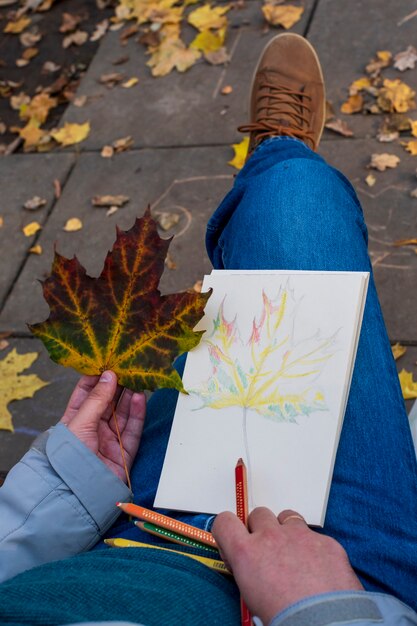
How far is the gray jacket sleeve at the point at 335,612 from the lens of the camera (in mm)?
853

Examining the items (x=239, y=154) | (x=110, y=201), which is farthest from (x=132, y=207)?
(x=239, y=154)

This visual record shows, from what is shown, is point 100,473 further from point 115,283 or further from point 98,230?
point 98,230

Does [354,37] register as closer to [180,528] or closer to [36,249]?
[36,249]

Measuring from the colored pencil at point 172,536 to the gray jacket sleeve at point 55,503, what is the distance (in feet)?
0.40

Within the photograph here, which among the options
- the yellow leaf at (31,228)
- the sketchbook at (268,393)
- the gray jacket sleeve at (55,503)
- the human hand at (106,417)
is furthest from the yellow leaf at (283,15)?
the gray jacket sleeve at (55,503)

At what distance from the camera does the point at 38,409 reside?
6.96 feet

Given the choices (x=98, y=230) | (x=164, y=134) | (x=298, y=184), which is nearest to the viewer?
(x=298, y=184)

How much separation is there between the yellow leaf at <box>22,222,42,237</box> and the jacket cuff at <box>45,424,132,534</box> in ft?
5.07

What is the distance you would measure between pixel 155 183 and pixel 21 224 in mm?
561

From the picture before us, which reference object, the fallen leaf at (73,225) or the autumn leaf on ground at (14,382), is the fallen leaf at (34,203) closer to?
the fallen leaf at (73,225)

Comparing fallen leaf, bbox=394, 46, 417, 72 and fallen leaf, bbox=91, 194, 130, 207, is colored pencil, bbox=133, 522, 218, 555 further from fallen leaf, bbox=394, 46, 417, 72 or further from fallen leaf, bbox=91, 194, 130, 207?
fallen leaf, bbox=394, 46, 417, 72

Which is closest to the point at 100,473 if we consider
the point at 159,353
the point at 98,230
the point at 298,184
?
the point at 159,353

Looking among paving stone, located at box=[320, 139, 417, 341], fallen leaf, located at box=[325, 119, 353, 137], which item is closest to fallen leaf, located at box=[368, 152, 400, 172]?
paving stone, located at box=[320, 139, 417, 341]

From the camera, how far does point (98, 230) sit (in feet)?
8.32
